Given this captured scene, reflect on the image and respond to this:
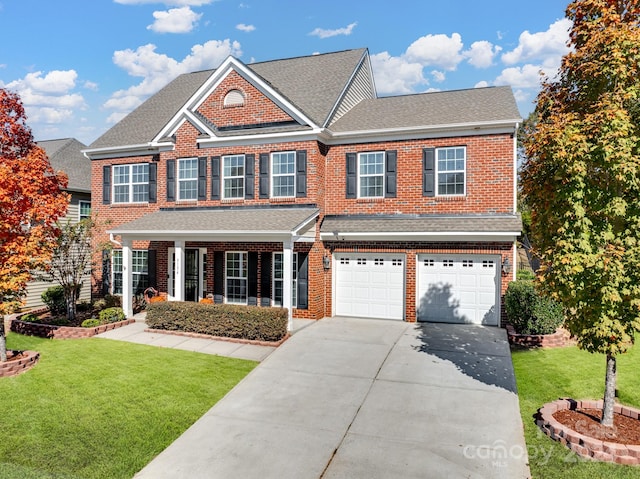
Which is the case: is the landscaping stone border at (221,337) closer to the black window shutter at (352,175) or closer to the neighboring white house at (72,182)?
the black window shutter at (352,175)

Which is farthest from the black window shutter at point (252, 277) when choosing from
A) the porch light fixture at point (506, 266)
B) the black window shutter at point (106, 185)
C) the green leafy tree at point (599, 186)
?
the green leafy tree at point (599, 186)

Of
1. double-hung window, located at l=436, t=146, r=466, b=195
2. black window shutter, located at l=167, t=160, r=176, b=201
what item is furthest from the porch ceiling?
double-hung window, located at l=436, t=146, r=466, b=195

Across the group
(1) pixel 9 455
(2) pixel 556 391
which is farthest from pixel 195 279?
(2) pixel 556 391

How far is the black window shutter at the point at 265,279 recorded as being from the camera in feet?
52.1

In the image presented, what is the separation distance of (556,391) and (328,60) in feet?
53.9

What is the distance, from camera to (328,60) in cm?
2016

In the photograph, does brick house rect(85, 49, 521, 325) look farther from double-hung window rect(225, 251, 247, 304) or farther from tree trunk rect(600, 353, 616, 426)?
tree trunk rect(600, 353, 616, 426)

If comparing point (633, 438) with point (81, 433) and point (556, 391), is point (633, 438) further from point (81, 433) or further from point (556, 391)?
point (81, 433)

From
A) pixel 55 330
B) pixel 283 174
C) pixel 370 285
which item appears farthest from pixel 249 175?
pixel 55 330

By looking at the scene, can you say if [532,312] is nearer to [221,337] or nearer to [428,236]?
[428,236]

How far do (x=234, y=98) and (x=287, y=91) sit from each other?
2781 millimetres

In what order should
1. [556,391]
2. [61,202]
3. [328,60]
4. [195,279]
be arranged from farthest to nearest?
1. [328,60]
2. [195,279]
3. [61,202]
4. [556,391]

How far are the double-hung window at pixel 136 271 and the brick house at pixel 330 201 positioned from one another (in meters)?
0.14

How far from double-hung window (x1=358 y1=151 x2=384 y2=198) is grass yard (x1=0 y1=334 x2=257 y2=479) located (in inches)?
298
